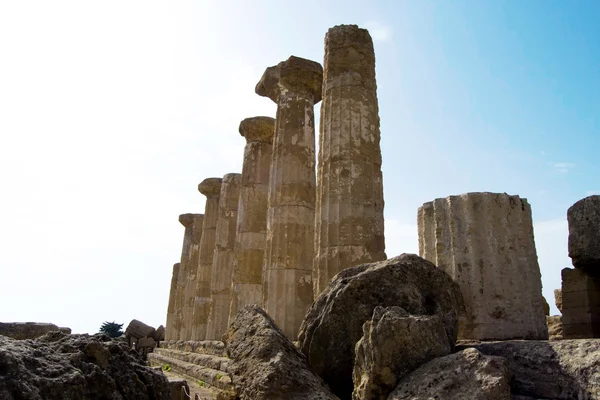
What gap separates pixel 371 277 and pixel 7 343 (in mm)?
3360

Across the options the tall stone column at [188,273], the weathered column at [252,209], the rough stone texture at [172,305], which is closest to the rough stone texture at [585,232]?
the weathered column at [252,209]

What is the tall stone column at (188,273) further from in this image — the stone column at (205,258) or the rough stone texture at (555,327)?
the rough stone texture at (555,327)

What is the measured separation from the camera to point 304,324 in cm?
548

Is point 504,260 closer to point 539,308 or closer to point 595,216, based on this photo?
point 539,308

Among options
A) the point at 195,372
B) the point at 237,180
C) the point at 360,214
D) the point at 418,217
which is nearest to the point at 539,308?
the point at 418,217

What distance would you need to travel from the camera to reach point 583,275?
298 inches

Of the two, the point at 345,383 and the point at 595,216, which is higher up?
the point at 595,216

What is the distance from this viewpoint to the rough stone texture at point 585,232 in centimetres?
681

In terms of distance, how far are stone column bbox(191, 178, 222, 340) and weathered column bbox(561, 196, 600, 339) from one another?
14726 mm

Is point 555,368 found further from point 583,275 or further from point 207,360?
point 207,360

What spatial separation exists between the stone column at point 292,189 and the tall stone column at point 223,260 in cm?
621

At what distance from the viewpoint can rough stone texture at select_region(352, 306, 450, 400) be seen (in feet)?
12.9

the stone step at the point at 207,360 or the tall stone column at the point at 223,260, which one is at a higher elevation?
the tall stone column at the point at 223,260

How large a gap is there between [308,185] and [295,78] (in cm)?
280
